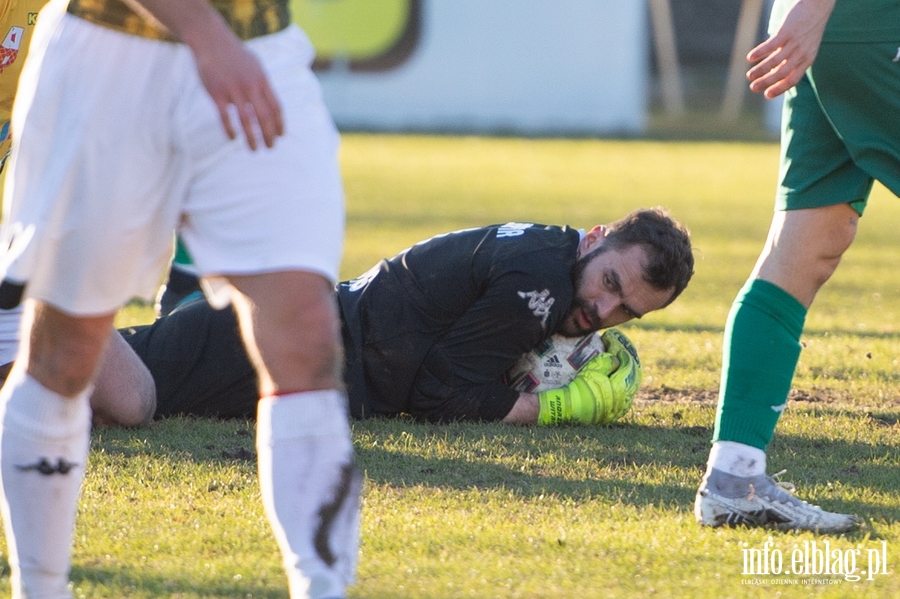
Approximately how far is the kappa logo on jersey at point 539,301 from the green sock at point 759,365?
3.63 feet

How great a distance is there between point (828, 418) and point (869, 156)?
1765 millimetres

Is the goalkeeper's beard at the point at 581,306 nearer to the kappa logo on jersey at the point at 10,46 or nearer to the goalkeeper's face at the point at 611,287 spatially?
the goalkeeper's face at the point at 611,287

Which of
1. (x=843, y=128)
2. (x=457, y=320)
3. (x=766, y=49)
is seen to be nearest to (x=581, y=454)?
(x=457, y=320)

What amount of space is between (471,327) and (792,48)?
1711 millimetres

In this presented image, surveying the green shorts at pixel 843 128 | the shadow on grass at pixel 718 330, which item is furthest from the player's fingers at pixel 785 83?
the shadow on grass at pixel 718 330

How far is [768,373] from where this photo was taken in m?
3.30

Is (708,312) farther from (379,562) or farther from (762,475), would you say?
(379,562)

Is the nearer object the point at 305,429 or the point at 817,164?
the point at 305,429

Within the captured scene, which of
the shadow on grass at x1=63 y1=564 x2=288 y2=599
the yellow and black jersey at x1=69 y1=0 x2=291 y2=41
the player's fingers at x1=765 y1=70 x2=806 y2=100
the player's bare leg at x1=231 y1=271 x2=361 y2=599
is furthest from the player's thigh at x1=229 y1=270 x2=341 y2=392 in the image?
the player's fingers at x1=765 y1=70 x2=806 y2=100

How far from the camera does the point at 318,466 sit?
7.57 ft

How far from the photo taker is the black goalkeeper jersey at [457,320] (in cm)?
441

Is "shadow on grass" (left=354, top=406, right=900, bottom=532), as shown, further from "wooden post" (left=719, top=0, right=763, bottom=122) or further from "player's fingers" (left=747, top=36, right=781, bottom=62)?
"wooden post" (left=719, top=0, right=763, bottom=122)

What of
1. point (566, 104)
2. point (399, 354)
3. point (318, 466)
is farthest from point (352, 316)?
point (566, 104)

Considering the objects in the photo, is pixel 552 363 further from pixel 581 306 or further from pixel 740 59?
pixel 740 59
